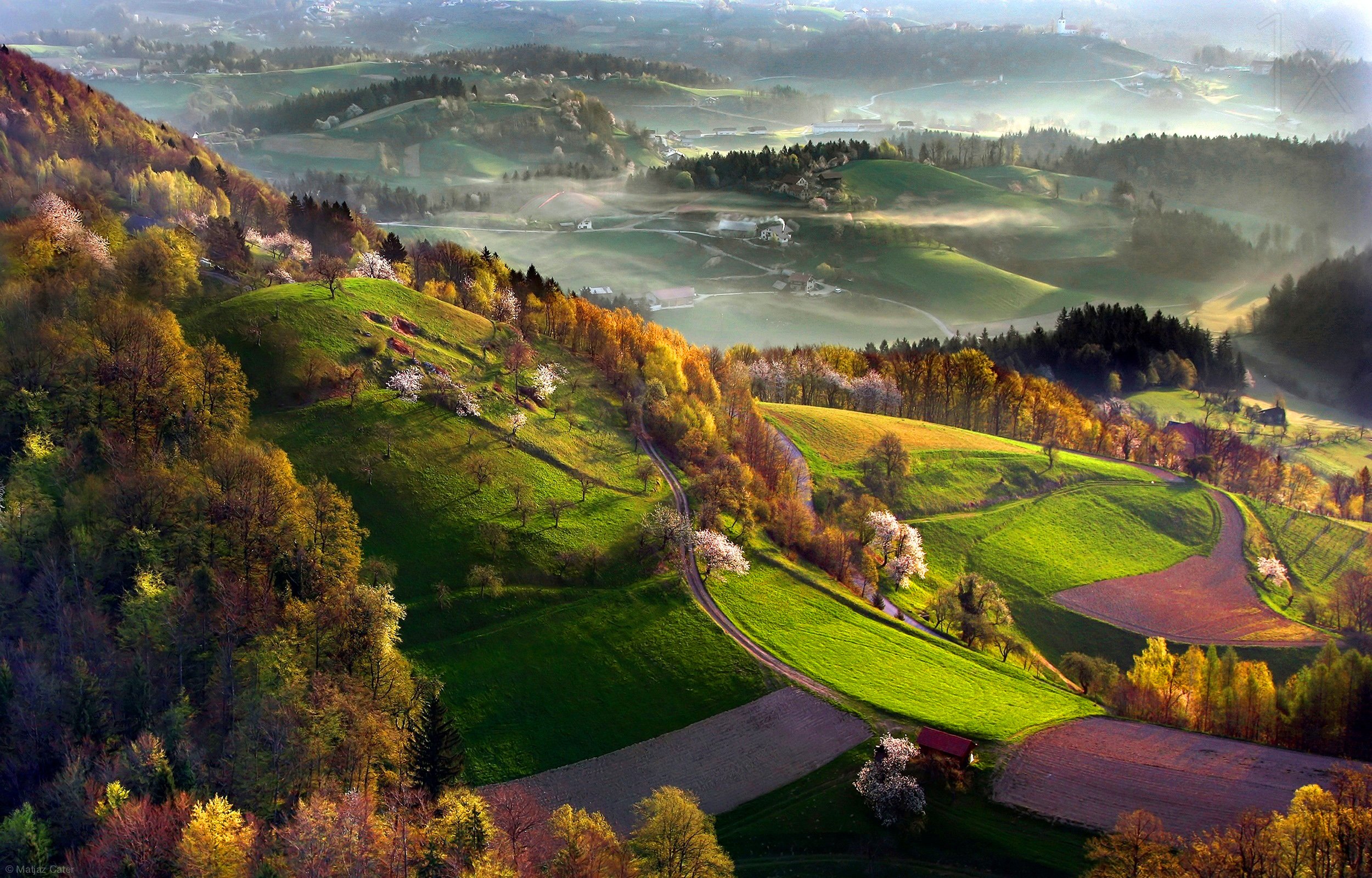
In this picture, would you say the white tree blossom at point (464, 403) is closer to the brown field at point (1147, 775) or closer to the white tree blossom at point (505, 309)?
the white tree blossom at point (505, 309)

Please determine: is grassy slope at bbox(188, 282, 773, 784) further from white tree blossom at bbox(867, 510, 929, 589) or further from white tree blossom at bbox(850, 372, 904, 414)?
white tree blossom at bbox(850, 372, 904, 414)

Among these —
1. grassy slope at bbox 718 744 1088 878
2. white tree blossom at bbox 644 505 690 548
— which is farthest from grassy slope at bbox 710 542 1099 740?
grassy slope at bbox 718 744 1088 878

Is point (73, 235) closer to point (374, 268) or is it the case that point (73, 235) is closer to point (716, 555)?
point (374, 268)

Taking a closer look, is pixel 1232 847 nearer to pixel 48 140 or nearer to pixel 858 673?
pixel 858 673

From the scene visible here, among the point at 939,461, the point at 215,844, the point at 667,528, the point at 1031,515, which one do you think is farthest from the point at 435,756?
the point at 1031,515

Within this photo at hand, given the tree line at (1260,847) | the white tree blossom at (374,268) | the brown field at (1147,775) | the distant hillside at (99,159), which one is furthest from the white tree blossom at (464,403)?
the tree line at (1260,847)

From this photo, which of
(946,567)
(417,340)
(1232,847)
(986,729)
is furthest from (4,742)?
(946,567)
